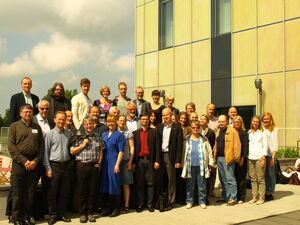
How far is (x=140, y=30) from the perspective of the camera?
2242cm

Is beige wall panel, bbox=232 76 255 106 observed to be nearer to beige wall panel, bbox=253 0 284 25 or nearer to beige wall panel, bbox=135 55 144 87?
beige wall panel, bbox=253 0 284 25

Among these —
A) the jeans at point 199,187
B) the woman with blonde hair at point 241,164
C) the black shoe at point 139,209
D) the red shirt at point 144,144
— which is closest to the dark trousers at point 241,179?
the woman with blonde hair at point 241,164

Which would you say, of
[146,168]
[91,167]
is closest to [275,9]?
[146,168]

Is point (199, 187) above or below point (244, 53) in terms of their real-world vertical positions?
below

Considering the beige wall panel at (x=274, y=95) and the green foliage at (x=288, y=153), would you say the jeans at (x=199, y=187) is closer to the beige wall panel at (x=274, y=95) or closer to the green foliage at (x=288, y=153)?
the green foliage at (x=288, y=153)

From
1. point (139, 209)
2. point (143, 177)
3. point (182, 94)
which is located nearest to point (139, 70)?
point (182, 94)

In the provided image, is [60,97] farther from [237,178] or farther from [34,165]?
[237,178]

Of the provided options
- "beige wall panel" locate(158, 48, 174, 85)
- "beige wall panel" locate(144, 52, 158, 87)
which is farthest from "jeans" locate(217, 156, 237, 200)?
"beige wall panel" locate(144, 52, 158, 87)

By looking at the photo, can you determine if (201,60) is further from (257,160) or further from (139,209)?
(139,209)

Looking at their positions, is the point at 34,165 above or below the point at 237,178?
above

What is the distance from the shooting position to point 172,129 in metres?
8.05

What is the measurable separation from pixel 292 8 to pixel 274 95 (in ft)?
10.9

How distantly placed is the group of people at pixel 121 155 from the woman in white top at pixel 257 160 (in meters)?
0.02

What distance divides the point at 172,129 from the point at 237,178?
6.47ft
